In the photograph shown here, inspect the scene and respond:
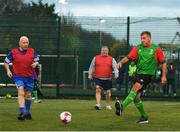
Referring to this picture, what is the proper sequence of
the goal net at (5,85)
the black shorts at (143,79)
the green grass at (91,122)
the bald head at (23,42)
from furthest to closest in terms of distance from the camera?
the goal net at (5,85) < the bald head at (23,42) < the black shorts at (143,79) < the green grass at (91,122)

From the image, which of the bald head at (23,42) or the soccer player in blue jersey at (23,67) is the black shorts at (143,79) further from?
the bald head at (23,42)

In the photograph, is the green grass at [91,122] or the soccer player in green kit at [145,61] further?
the soccer player in green kit at [145,61]

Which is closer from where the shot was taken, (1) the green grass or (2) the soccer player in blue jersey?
(1) the green grass

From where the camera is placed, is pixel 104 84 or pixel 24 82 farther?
pixel 104 84

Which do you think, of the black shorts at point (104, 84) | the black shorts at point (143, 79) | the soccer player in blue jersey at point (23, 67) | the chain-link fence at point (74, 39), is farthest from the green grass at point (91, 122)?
the chain-link fence at point (74, 39)

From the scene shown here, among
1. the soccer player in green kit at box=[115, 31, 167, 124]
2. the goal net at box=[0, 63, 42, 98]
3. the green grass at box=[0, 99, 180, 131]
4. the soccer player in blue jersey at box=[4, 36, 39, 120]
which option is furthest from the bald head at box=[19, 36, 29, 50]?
the goal net at box=[0, 63, 42, 98]

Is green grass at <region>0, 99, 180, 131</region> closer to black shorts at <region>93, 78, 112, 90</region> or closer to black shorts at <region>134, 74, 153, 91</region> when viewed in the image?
black shorts at <region>134, 74, 153, 91</region>

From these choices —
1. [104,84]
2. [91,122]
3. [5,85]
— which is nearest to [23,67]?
[91,122]

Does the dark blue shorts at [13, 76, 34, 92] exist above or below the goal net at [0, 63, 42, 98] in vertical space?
A: above

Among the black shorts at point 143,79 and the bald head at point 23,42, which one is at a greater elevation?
the bald head at point 23,42

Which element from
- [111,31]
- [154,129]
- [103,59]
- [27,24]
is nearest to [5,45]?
[27,24]

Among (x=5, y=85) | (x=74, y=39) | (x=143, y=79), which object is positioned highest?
(x=74, y=39)

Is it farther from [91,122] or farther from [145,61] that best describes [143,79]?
[91,122]

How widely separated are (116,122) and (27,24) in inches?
575
